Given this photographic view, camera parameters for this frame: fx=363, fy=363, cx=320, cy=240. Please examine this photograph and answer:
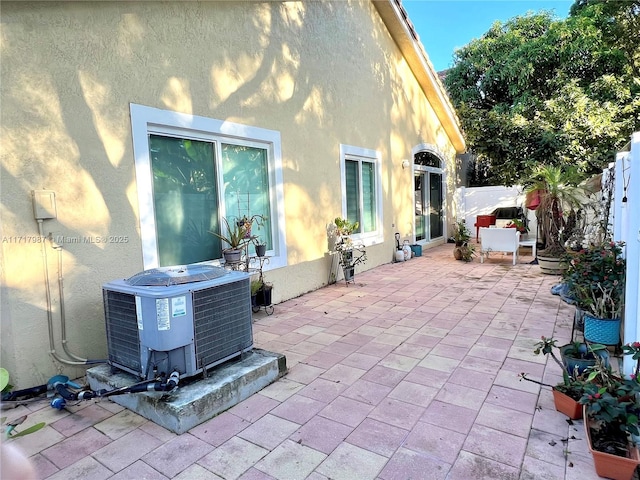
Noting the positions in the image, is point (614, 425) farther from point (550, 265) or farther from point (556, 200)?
point (556, 200)

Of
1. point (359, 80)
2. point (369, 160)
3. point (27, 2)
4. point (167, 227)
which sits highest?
point (359, 80)

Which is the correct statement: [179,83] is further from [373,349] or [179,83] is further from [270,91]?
[373,349]

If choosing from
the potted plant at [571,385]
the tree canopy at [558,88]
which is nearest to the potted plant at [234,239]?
the potted plant at [571,385]

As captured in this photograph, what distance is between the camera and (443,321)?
461 centimetres

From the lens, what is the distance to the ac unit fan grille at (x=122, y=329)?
275cm

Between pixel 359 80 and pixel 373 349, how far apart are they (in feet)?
19.6

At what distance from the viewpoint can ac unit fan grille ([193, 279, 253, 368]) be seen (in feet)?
9.11

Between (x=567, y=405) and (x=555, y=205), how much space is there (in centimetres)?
Answer: 631

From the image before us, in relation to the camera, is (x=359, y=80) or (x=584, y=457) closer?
(x=584, y=457)

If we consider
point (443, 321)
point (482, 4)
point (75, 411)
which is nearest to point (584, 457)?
point (443, 321)

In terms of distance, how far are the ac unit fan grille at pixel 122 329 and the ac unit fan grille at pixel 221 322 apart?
1.50ft

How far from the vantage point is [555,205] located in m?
7.60

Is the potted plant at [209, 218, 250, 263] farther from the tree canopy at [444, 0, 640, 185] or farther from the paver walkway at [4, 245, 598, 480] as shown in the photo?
the tree canopy at [444, 0, 640, 185]

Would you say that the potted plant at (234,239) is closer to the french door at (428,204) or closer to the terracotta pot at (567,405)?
the terracotta pot at (567,405)
